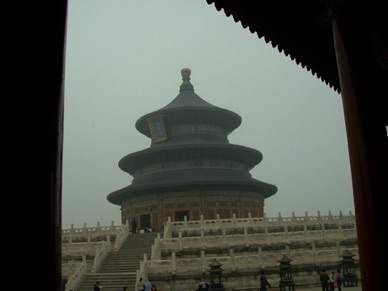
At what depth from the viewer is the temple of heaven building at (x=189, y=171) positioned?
38.3 metres

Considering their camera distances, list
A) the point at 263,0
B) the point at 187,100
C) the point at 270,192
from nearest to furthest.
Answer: the point at 263,0 < the point at 270,192 < the point at 187,100

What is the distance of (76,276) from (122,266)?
3.07 metres

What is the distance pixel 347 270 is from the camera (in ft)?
66.4

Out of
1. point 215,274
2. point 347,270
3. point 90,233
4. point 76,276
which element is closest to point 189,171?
point 90,233

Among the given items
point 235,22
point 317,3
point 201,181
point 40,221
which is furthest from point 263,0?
point 201,181

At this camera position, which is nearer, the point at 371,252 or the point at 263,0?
the point at 371,252

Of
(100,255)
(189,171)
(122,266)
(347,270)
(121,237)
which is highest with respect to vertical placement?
(189,171)

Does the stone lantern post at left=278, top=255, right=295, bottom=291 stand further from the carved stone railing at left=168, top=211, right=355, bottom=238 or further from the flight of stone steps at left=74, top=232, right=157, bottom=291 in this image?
the flight of stone steps at left=74, top=232, right=157, bottom=291

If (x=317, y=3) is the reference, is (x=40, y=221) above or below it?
below

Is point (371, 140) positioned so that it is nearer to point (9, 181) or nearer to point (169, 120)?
point (9, 181)

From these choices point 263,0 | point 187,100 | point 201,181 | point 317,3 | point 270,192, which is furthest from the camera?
point 187,100

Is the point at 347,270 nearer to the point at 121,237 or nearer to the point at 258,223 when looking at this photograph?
the point at 258,223

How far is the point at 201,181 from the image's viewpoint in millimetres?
37531

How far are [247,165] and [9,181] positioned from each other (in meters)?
44.2
